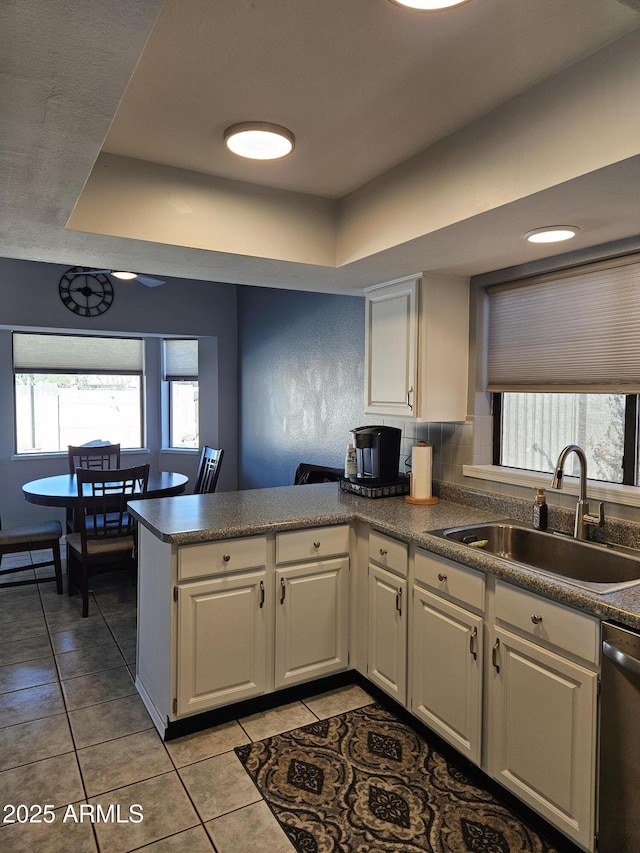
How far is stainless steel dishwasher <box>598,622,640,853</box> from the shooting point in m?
1.54

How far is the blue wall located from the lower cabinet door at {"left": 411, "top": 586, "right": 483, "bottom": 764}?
1895 mm

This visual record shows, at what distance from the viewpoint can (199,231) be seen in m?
2.40

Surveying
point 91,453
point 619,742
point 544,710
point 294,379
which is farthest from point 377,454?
point 91,453

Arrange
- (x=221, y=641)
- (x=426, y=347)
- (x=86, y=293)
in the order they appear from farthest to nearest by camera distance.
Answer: (x=86, y=293)
(x=426, y=347)
(x=221, y=641)

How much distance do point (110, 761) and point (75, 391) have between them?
4294 millimetres

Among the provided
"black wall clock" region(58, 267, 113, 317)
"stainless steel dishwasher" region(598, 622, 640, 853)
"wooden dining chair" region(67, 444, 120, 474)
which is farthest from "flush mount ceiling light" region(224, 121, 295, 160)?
"black wall clock" region(58, 267, 113, 317)

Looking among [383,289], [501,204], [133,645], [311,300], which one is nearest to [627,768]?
[501,204]

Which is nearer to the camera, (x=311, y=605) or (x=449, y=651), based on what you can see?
(x=449, y=651)

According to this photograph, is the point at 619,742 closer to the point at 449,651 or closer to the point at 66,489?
the point at 449,651

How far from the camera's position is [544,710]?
180 centimetres

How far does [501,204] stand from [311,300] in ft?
9.38

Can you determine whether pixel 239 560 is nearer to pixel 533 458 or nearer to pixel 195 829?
pixel 195 829

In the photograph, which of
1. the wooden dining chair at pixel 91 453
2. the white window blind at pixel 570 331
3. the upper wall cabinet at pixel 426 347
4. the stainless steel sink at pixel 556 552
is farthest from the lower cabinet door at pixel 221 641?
the wooden dining chair at pixel 91 453

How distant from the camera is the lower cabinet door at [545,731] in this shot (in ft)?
5.50
